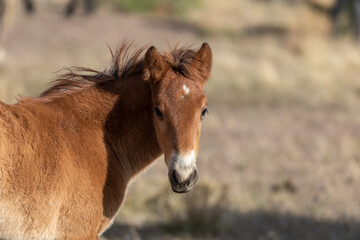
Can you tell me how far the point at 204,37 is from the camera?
21.7 meters

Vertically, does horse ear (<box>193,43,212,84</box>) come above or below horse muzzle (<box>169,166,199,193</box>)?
above

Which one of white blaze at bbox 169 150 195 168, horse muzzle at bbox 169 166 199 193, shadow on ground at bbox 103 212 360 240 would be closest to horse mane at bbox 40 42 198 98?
white blaze at bbox 169 150 195 168

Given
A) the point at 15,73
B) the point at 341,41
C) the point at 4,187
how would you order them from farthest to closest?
the point at 341,41 < the point at 15,73 < the point at 4,187

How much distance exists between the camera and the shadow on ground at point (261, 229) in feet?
24.0

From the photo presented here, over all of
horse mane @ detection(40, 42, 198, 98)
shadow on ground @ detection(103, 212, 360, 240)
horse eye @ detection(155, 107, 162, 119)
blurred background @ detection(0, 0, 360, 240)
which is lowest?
blurred background @ detection(0, 0, 360, 240)

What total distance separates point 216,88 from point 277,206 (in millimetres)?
6910

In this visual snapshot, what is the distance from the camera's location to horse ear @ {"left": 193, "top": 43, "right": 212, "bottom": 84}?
462cm

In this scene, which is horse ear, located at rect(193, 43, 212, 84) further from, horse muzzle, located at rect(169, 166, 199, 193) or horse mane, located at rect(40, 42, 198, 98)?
horse muzzle, located at rect(169, 166, 199, 193)

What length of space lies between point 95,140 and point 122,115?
0.33m

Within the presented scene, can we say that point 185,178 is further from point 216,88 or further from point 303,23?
point 303,23

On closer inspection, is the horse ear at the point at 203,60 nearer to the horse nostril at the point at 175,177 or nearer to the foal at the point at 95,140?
the foal at the point at 95,140

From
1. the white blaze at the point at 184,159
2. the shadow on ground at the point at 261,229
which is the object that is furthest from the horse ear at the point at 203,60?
the shadow on ground at the point at 261,229

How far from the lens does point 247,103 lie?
46.4 feet

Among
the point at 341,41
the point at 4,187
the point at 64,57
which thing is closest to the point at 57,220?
the point at 4,187
